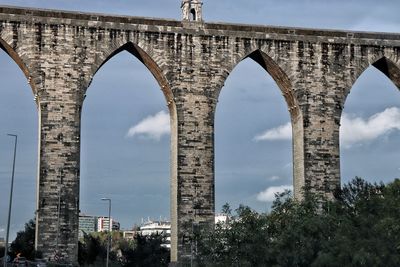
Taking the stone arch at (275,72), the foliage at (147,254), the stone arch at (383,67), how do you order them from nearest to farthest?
the stone arch at (275,72) < the stone arch at (383,67) < the foliage at (147,254)

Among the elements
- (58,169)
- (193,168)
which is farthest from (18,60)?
(193,168)

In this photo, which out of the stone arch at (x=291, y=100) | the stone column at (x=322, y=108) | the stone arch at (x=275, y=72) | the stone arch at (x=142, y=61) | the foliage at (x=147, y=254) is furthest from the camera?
the foliage at (x=147, y=254)

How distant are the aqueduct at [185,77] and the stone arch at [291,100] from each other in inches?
2.2

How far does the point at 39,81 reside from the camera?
120 feet

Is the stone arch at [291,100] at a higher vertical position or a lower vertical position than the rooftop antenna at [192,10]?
lower

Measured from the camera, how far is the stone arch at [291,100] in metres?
38.8

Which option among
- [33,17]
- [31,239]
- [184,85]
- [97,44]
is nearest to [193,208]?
[184,85]

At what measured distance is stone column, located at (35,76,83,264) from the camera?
116 feet

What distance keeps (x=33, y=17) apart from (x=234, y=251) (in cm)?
1458

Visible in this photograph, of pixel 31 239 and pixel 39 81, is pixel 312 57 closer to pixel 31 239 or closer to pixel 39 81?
pixel 39 81

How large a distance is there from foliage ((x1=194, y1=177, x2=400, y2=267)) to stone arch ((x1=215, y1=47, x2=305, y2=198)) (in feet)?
23.0

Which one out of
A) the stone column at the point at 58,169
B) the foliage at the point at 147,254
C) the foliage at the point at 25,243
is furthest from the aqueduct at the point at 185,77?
the foliage at the point at 25,243

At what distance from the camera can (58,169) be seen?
35812mm

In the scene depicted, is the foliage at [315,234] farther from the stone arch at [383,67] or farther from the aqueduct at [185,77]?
the stone arch at [383,67]
